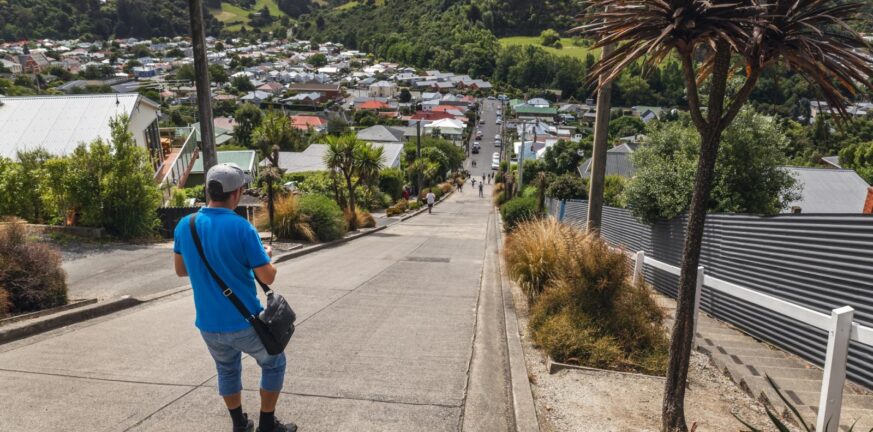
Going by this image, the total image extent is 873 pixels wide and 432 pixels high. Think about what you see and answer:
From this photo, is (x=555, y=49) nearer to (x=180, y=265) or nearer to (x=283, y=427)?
(x=180, y=265)

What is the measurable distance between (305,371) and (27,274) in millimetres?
4065

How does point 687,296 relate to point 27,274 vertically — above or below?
above

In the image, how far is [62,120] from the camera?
61.1 feet

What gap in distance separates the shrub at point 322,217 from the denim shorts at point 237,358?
469 inches

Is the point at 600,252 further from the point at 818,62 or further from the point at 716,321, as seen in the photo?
the point at 818,62

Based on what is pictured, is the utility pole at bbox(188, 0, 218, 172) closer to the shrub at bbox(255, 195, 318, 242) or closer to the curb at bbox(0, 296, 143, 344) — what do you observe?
the curb at bbox(0, 296, 143, 344)

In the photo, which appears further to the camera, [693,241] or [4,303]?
[4,303]

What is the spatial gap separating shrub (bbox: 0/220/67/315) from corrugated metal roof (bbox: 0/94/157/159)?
488 inches

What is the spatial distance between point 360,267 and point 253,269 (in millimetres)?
7725

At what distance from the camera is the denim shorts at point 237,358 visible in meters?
3.05

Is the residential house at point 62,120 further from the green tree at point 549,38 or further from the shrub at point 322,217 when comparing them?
the green tree at point 549,38

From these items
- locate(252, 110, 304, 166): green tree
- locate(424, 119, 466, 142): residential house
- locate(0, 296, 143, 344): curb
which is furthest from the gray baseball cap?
locate(424, 119, 466, 142): residential house

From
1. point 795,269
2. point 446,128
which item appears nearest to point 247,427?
point 795,269

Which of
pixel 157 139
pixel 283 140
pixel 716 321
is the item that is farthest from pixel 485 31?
pixel 716 321
